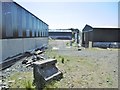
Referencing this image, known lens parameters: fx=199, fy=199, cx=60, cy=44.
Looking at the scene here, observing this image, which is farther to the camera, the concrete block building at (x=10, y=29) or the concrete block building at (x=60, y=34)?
the concrete block building at (x=60, y=34)

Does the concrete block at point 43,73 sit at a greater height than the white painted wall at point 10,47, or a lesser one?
lesser

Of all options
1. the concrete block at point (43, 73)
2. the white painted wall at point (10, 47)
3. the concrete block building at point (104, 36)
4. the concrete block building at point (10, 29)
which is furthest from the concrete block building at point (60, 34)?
the concrete block at point (43, 73)

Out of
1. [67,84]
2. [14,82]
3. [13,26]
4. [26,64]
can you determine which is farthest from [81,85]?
[13,26]

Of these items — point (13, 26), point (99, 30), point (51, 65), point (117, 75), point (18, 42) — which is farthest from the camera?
point (99, 30)

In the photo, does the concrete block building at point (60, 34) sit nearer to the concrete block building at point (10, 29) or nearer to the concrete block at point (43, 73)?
the concrete block building at point (10, 29)

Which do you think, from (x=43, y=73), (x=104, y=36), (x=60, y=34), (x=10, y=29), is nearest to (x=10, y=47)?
(x=10, y=29)

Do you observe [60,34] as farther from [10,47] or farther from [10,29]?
[10,29]

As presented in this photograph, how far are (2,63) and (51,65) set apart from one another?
344 centimetres

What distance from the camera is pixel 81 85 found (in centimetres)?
634

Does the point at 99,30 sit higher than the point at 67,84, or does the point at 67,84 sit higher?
the point at 99,30

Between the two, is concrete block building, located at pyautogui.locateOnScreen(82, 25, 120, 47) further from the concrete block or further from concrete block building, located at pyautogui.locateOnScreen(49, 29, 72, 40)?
concrete block building, located at pyautogui.locateOnScreen(49, 29, 72, 40)

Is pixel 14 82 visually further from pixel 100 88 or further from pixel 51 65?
pixel 100 88

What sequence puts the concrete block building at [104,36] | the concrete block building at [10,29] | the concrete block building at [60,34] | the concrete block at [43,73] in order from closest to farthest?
the concrete block at [43,73] < the concrete block building at [10,29] < the concrete block building at [104,36] < the concrete block building at [60,34]

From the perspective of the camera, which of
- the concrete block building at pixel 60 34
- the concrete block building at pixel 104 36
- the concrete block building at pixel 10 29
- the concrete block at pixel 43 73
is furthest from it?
the concrete block building at pixel 60 34
